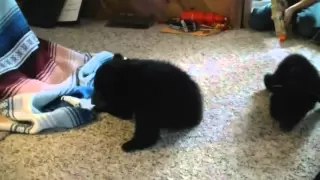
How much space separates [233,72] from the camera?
5.72 ft

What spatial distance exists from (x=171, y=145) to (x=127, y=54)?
757 mm

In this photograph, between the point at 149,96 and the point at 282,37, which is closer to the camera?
the point at 149,96

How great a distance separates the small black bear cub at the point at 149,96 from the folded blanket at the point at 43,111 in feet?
0.39

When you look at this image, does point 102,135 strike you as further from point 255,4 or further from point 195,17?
point 255,4

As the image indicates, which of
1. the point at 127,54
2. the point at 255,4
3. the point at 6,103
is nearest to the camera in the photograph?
the point at 6,103

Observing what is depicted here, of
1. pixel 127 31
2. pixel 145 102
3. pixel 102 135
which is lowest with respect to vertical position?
pixel 127 31

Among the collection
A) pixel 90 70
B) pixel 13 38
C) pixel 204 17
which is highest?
pixel 13 38

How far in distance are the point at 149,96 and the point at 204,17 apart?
3.51 feet

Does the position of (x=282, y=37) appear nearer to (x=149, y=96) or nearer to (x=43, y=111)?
(x=149, y=96)

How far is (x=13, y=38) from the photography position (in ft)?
5.47

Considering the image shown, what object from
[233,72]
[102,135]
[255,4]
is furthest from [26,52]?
[255,4]

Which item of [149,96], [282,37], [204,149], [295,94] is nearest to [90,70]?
[149,96]

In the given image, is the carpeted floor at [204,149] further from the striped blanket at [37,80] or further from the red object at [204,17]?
the red object at [204,17]

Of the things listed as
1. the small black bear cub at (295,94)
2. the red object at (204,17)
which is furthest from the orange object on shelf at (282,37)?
the small black bear cub at (295,94)
